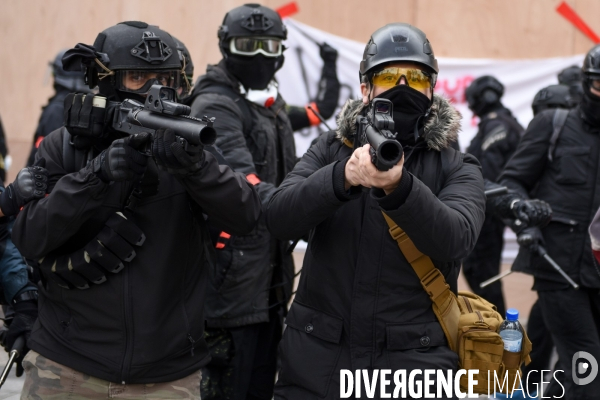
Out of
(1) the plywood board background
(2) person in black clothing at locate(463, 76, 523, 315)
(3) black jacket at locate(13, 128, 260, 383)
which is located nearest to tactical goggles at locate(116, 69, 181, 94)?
(3) black jacket at locate(13, 128, 260, 383)

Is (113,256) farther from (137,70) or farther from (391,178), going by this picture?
(391,178)

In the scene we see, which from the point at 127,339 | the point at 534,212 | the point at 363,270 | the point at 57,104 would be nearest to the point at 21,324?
the point at 127,339

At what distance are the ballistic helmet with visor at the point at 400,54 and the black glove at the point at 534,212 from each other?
1.87 metres

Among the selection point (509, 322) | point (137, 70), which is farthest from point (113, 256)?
point (509, 322)

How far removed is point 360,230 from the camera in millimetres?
3080

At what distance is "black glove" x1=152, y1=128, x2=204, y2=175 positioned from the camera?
2.88 m

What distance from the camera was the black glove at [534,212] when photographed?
4.84m

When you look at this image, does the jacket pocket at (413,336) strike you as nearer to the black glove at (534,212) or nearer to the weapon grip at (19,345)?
the weapon grip at (19,345)

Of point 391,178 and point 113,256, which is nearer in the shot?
point 391,178

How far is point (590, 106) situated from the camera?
487 centimetres

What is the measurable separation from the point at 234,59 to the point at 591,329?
2.40 meters

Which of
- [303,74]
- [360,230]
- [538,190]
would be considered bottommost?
[360,230]

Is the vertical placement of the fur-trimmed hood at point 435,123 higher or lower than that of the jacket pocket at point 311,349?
higher

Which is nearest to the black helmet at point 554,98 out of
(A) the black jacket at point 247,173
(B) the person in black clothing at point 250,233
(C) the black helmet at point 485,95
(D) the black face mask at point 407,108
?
(C) the black helmet at point 485,95
